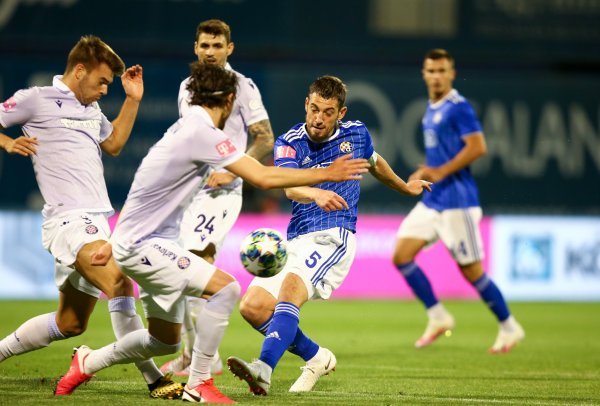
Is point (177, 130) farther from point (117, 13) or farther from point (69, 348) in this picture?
point (117, 13)

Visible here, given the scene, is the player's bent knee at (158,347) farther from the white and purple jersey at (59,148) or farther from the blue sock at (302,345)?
the white and purple jersey at (59,148)

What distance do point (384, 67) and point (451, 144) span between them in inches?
299

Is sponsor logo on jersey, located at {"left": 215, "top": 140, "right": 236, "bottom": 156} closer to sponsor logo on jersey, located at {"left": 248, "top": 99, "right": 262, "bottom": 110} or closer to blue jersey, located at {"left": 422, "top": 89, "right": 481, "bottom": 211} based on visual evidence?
sponsor logo on jersey, located at {"left": 248, "top": 99, "right": 262, "bottom": 110}

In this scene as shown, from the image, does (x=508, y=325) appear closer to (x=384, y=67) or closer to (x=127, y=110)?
(x=127, y=110)

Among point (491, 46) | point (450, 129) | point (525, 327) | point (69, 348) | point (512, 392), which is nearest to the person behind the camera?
point (512, 392)

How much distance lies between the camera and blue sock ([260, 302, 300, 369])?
624 cm

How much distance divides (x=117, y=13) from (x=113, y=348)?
10794mm

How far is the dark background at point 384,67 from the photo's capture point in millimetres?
16203

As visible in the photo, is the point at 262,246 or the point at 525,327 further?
the point at 525,327

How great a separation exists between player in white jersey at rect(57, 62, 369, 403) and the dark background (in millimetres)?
10320

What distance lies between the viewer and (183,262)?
5715 mm

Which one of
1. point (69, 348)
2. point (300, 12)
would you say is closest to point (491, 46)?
point (300, 12)

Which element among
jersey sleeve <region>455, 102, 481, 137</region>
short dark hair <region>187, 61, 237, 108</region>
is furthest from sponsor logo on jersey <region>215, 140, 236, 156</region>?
jersey sleeve <region>455, 102, 481, 137</region>

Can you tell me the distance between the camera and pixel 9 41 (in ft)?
52.2
